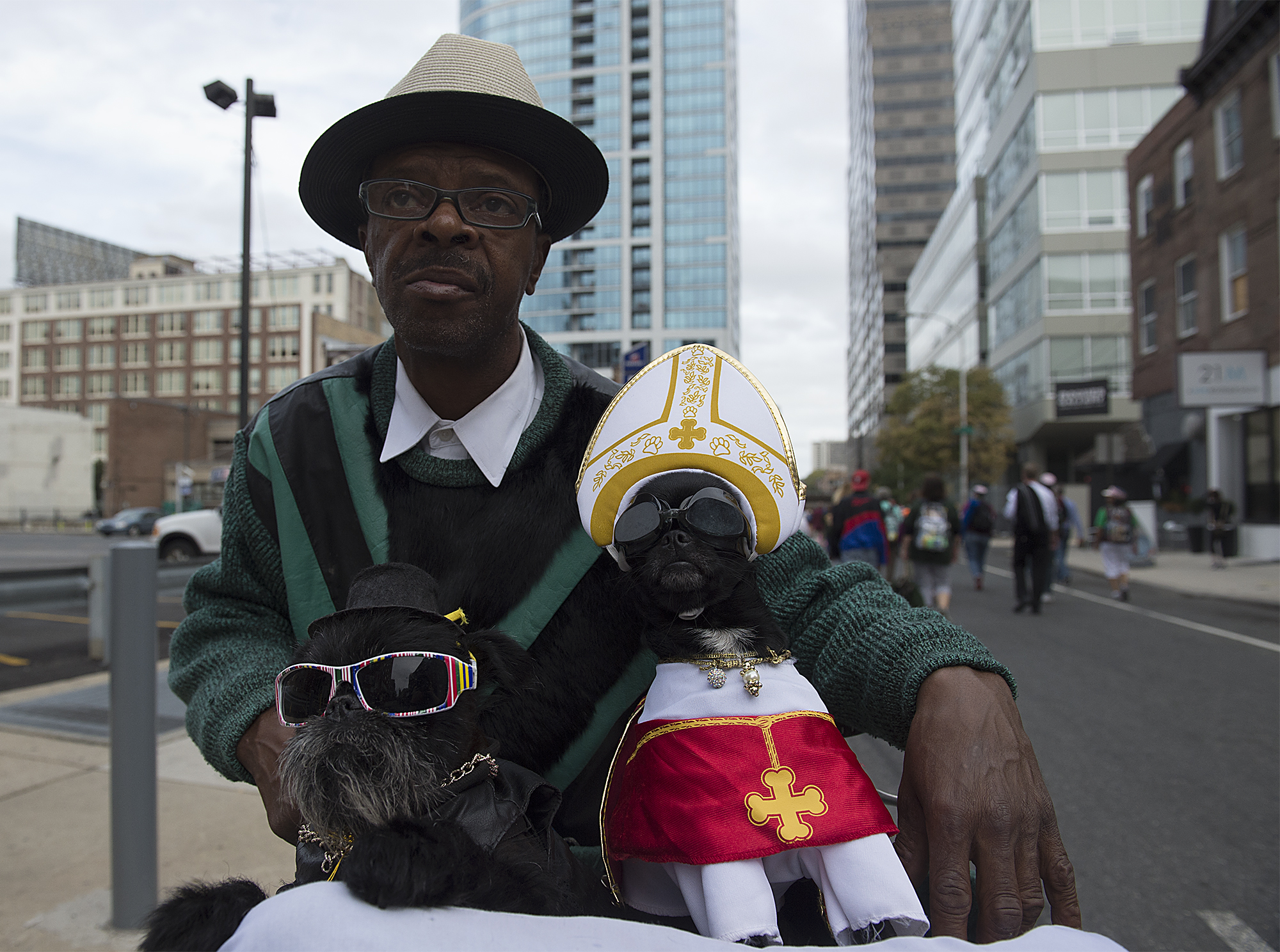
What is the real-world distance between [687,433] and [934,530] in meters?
8.81

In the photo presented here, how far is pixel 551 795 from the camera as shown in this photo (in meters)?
1.25

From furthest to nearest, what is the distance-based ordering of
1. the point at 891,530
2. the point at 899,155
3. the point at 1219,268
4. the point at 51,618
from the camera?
the point at 899,155 < the point at 1219,268 < the point at 891,530 < the point at 51,618

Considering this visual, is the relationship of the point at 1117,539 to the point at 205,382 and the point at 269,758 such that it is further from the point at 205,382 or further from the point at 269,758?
the point at 205,382

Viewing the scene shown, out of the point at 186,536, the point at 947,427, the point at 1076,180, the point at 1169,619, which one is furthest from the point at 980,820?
the point at 1076,180

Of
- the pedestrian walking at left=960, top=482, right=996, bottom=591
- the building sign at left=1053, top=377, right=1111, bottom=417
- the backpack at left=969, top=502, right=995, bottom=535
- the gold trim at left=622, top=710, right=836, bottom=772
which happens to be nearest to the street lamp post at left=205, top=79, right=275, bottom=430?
the gold trim at left=622, top=710, right=836, bottom=772

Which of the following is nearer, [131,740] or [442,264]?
[442,264]

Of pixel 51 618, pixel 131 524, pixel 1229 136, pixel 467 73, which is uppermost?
pixel 1229 136

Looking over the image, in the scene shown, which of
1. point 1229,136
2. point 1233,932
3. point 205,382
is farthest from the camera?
point 205,382

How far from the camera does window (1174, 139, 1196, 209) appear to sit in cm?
2150

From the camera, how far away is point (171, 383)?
76250 millimetres

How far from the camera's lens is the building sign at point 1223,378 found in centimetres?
1767

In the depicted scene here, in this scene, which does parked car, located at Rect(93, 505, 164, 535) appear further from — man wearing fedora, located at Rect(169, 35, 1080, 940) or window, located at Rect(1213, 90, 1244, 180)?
window, located at Rect(1213, 90, 1244, 180)

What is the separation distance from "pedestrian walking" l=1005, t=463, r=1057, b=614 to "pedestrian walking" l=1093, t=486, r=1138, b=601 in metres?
1.46

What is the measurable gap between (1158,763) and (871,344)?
4066 inches
